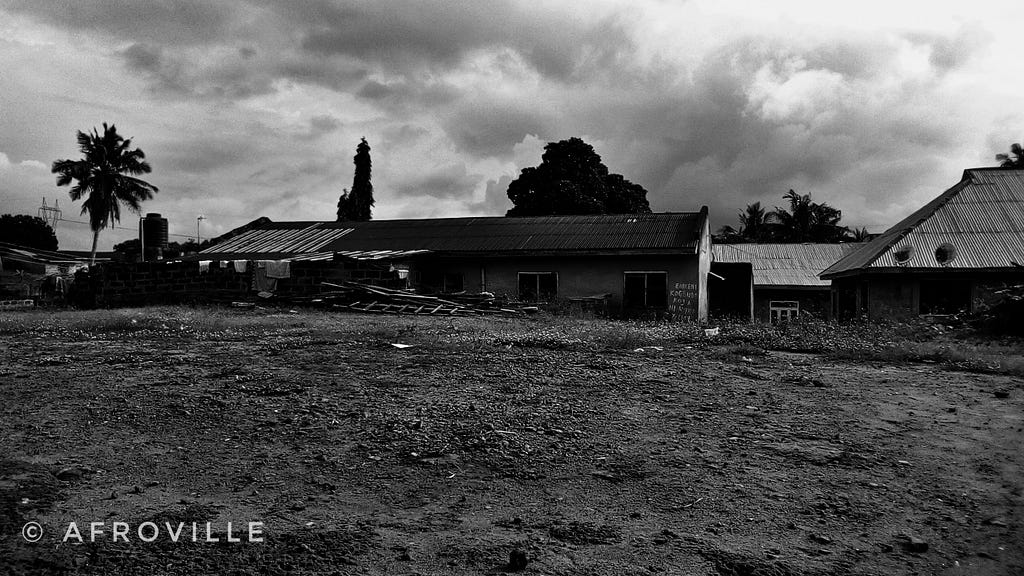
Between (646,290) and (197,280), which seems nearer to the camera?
(197,280)

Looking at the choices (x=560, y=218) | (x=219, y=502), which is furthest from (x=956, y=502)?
(x=560, y=218)

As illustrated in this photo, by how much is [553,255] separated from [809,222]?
30190 millimetres

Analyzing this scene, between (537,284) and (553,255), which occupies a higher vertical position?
(553,255)

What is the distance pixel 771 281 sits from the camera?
98.3 feet

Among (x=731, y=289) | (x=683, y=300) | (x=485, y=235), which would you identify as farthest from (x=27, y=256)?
(x=731, y=289)

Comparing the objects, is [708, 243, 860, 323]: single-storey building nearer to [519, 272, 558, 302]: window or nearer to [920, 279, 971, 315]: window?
[920, 279, 971, 315]: window

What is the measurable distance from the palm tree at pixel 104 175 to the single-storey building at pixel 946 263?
37.6m

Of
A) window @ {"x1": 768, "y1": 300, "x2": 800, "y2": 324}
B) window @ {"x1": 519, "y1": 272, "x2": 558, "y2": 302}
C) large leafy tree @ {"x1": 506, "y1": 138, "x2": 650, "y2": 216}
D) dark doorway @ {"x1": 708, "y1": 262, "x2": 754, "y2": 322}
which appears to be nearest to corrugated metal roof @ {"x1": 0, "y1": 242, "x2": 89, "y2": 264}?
large leafy tree @ {"x1": 506, "y1": 138, "x2": 650, "y2": 216}

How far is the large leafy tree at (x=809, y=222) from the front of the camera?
45094mm

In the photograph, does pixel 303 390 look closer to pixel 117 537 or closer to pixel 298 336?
pixel 117 537

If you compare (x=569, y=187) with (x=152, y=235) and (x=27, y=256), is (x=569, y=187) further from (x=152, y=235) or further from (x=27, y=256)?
(x=27, y=256)

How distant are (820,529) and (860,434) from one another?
77.7 inches

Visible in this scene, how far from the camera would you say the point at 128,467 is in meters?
4.23

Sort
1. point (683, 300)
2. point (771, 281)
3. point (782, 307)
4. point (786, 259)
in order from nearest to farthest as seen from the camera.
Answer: point (683, 300), point (782, 307), point (771, 281), point (786, 259)
